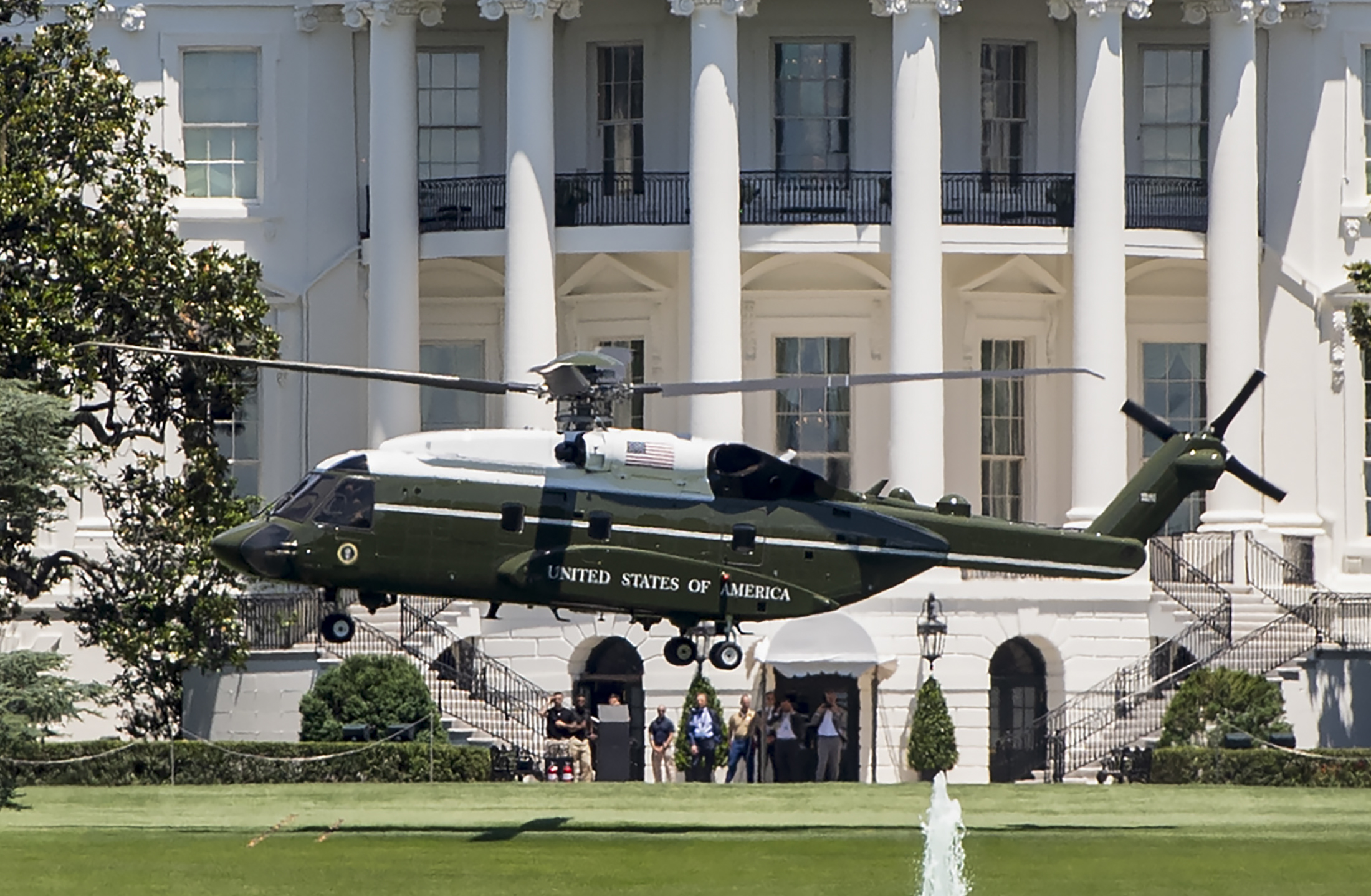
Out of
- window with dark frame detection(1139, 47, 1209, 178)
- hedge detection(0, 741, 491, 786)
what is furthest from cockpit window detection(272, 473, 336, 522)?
window with dark frame detection(1139, 47, 1209, 178)

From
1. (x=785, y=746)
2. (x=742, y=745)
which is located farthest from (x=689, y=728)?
(x=785, y=746)

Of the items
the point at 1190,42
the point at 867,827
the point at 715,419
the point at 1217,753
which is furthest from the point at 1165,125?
the point at 867,827

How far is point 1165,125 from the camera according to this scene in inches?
2260

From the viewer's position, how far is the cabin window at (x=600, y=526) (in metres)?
35.8

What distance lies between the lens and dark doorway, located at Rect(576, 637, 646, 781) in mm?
52562

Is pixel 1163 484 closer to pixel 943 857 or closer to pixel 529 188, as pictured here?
pixel 943 857

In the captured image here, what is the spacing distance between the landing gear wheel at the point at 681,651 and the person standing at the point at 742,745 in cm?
1155

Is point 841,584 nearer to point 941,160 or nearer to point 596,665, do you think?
point 596,665

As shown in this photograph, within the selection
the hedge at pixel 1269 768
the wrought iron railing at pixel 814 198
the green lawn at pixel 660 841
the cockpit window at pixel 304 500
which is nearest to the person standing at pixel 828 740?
the green lawn at pixel 660 841

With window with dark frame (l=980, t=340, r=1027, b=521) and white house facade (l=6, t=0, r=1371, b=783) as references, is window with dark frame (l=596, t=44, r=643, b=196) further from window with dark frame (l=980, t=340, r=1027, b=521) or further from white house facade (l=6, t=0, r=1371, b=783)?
window with dark frame (l=980, t=340, r=1027, b=521)

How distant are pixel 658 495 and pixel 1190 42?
956 inches

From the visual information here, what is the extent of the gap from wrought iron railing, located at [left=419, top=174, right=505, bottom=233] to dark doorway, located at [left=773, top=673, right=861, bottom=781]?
902 cm

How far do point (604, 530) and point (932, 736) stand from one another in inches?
619

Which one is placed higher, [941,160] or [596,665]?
[941,160]
